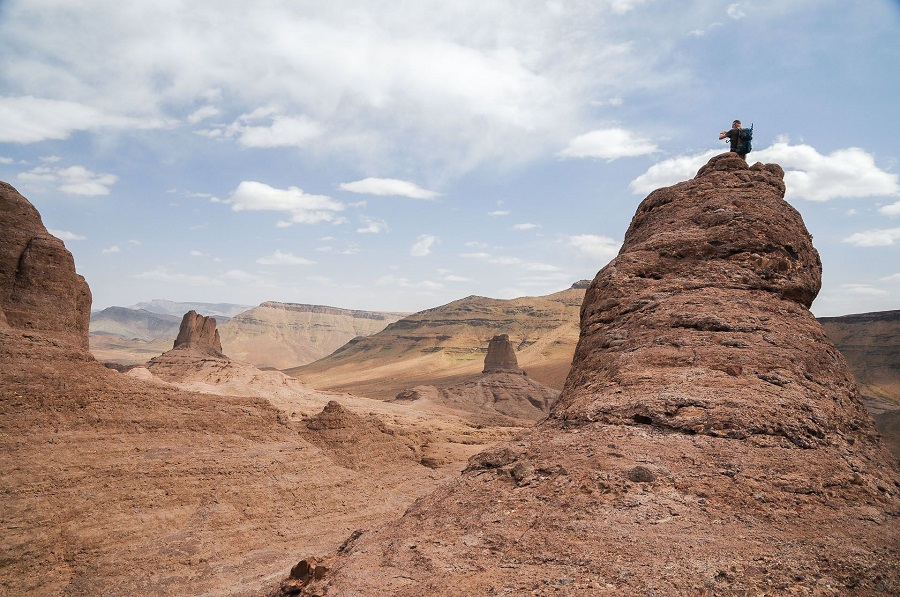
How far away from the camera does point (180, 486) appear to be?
14.3m

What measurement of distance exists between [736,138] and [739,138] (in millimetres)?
46

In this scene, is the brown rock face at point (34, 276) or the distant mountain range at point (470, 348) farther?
the distant mountain range at point (470, 348)

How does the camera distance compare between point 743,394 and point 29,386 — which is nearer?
point 743,394

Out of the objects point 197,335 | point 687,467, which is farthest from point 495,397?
point 687,467

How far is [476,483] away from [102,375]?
12.8 metres

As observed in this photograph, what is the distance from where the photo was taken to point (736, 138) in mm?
9562

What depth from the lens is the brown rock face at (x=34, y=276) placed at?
52.6 feet

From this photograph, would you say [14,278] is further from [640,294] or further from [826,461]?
[826,461]

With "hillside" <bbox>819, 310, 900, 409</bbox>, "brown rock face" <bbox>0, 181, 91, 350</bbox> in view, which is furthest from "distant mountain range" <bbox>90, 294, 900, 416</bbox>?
"brown rock face" <bbox>0, 181, 91, 350</bbox>

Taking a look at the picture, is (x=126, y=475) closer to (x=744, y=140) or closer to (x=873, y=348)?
(x=744, y=140)

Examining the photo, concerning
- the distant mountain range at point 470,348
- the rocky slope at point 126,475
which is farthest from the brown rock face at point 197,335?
the rocky slope at point 126,475

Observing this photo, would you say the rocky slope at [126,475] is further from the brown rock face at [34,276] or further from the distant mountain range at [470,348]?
the distant mountain range at [470,348]

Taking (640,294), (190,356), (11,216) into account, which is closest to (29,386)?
(11,216)

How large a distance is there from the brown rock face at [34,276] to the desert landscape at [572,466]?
6 centimetres
